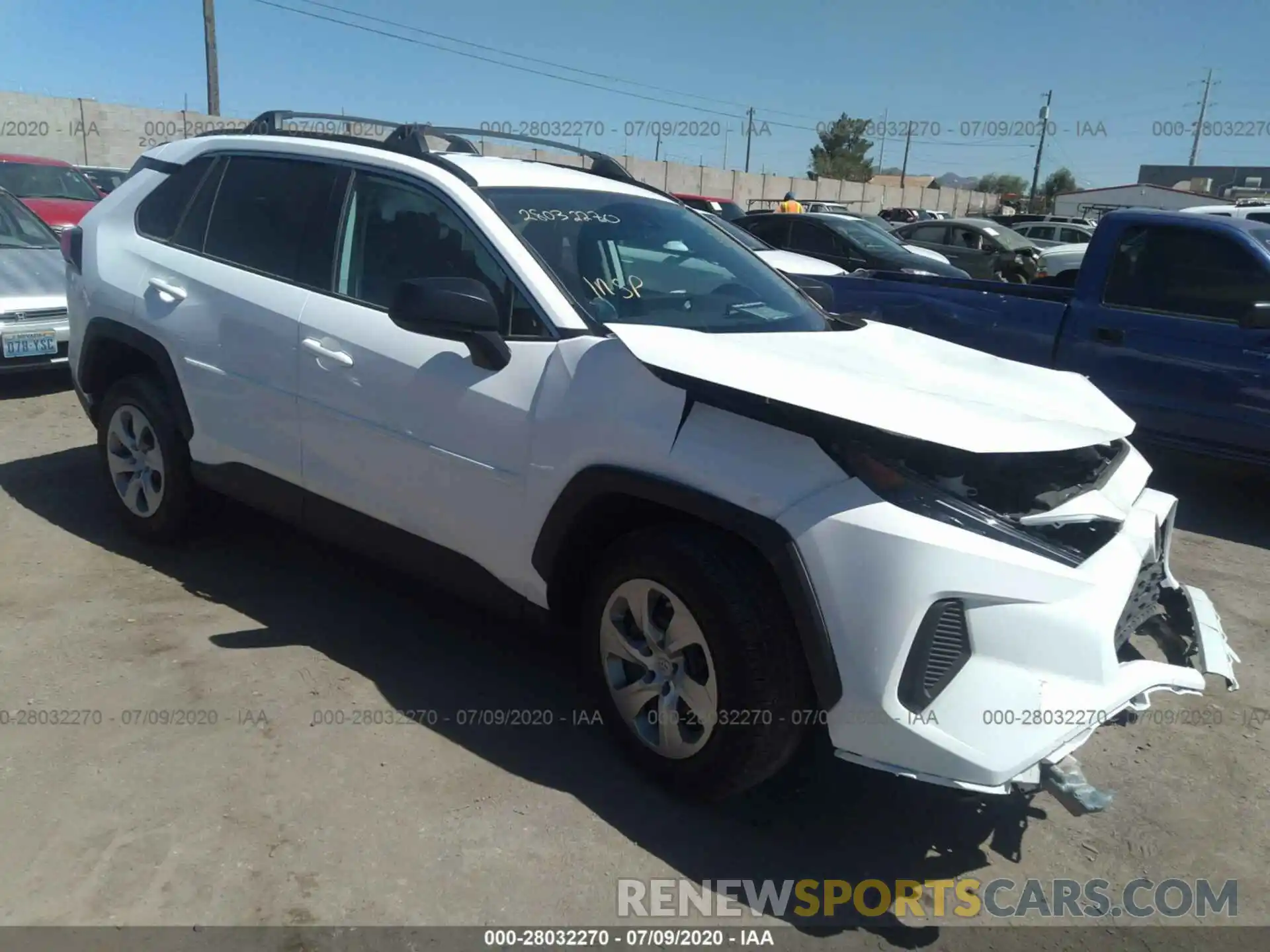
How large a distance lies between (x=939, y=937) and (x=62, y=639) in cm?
331

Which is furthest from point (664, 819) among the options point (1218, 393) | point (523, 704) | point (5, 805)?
point (1218, 393)

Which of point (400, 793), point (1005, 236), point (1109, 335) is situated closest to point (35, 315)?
point (400, 793)

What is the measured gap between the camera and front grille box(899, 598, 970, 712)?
7.98 feet

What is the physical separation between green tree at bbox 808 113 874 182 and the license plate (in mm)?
68736

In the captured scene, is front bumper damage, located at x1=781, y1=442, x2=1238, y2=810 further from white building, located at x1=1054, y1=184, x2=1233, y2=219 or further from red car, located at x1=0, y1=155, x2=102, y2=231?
white building, located at x1=1054, y1=184, x2=1233, y2=219

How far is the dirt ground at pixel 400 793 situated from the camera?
268 centimetres

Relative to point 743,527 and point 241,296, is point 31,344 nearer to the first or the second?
point 241,296

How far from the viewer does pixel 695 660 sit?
9.41 feet

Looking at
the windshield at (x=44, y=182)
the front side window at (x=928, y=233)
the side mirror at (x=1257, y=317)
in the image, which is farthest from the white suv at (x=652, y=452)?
the front side window at (x=928, y=233)

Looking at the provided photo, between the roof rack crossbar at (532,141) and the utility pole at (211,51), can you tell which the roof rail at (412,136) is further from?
the utility pole at (211,51)

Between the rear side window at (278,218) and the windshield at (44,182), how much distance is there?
10.1 metres

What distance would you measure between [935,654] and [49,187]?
1373cm

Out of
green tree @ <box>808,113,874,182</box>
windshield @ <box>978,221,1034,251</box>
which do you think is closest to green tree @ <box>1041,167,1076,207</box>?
green tree @ <box>808,113,874,182</box>
